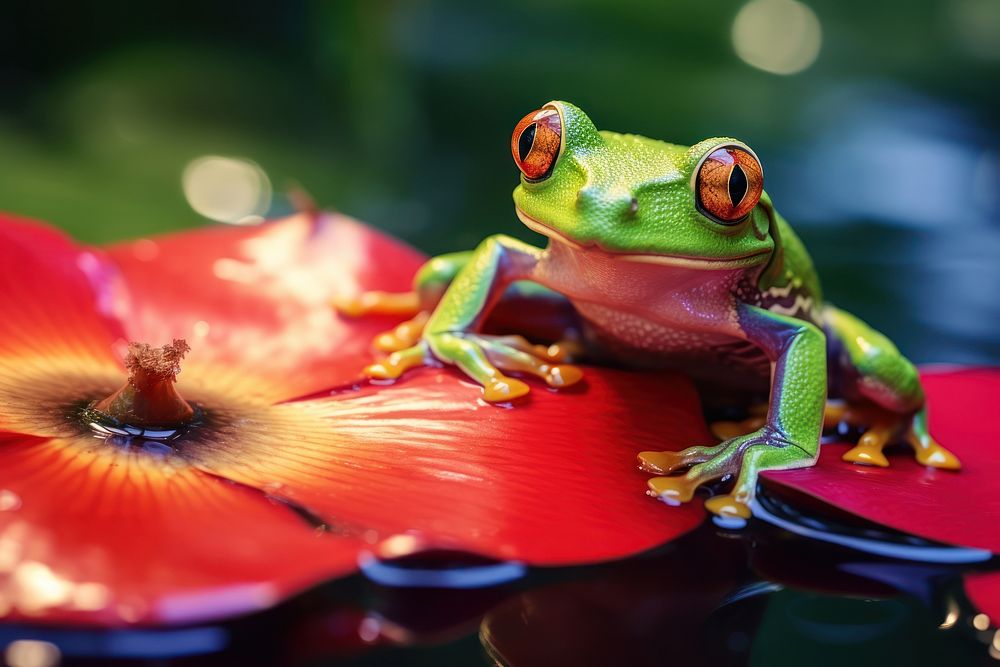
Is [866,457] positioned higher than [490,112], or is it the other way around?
[490,112]

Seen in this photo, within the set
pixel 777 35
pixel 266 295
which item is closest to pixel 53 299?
pixel 266 295

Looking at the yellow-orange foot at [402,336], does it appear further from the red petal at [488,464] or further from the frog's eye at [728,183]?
the frog's eye at [728,183]

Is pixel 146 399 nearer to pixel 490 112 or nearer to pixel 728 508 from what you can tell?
pixel 728 508

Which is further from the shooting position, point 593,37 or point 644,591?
point 593,37

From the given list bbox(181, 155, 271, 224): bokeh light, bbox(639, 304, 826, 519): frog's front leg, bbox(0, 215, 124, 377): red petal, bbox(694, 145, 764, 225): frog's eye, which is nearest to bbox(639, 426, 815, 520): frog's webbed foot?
bbox(639, 304, 826, 519): frog's front leg

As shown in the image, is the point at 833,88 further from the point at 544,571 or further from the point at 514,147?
the point at 544,571

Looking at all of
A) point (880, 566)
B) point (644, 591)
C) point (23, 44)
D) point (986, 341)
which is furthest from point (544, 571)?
point (23, 44)
